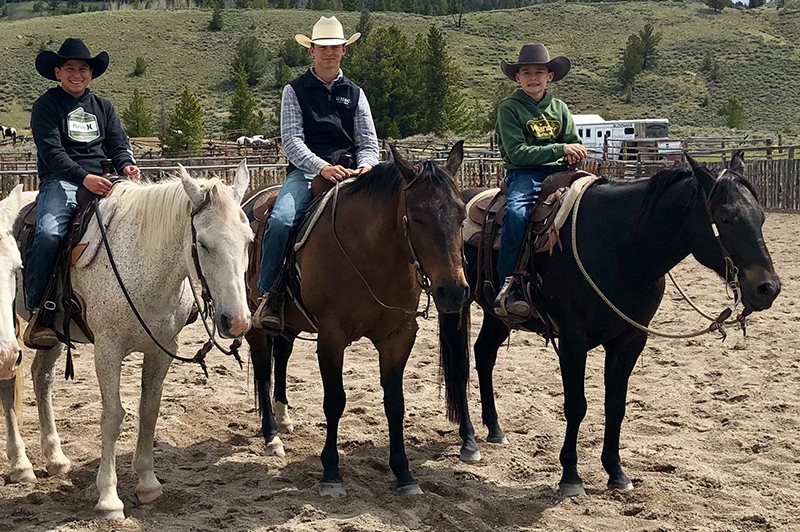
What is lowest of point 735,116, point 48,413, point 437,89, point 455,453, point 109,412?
point 455,453

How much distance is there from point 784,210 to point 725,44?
237 feet

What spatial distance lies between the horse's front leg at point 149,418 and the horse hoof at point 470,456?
199 cm

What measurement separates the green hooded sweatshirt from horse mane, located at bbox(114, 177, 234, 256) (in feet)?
6.59

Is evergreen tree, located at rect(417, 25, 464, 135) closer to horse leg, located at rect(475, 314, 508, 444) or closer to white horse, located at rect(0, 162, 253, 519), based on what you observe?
horse leg, located at rect(475, 314, 508, 444)

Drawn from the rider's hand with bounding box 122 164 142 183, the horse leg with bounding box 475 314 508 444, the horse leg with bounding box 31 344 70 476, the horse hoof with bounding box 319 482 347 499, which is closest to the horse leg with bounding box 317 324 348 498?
the horse hoof with bounding box 319 482 347 499

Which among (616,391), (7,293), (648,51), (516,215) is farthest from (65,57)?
(648,51)

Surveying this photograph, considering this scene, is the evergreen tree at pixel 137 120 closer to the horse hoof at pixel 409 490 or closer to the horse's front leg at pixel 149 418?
the horse's front leg at pixel 149 418

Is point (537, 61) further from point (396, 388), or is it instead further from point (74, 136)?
point (74, 136)

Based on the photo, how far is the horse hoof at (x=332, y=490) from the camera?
4.72 metres

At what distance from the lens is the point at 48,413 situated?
16.9ft

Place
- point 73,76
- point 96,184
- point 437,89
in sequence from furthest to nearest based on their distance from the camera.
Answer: point 437,89
point 73,76
point 96,184

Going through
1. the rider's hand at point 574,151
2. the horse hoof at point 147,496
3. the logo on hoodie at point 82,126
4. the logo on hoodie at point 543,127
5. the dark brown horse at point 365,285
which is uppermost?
the logo on hoodie at point 82,126

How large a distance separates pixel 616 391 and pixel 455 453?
1255mm

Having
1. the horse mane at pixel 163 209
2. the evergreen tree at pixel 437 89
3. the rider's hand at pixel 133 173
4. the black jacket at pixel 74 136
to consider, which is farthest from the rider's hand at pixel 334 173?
the evergreen tree at pixel 437 89
